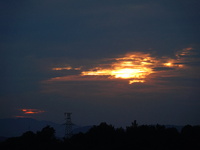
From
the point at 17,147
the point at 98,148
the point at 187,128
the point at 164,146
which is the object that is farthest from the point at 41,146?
the point at 187,128

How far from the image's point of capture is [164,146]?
44469 mm

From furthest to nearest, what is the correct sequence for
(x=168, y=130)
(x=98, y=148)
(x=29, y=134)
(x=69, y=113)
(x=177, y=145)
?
(x=69, y=113), (x=29, y=134), (x=168, y=130), (x=98, y=148), (x=177, y=145)

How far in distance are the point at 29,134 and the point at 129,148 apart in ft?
80.4

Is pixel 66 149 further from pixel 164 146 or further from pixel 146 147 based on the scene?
pixel 164 146

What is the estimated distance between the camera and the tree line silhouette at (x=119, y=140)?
4519cm

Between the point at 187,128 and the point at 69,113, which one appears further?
the point at 69,113

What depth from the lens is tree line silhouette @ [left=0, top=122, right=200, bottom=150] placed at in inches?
1779

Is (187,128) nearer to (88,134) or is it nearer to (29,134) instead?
(88,134)

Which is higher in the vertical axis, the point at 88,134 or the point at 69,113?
the point at 69,113

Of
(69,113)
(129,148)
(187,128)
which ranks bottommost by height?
(129,148)

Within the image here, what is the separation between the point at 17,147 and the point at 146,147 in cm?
2280

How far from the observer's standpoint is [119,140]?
170ft

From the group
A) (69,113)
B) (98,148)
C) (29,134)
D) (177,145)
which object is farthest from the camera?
(69,113)

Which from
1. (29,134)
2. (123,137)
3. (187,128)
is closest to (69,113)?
(29,134)
